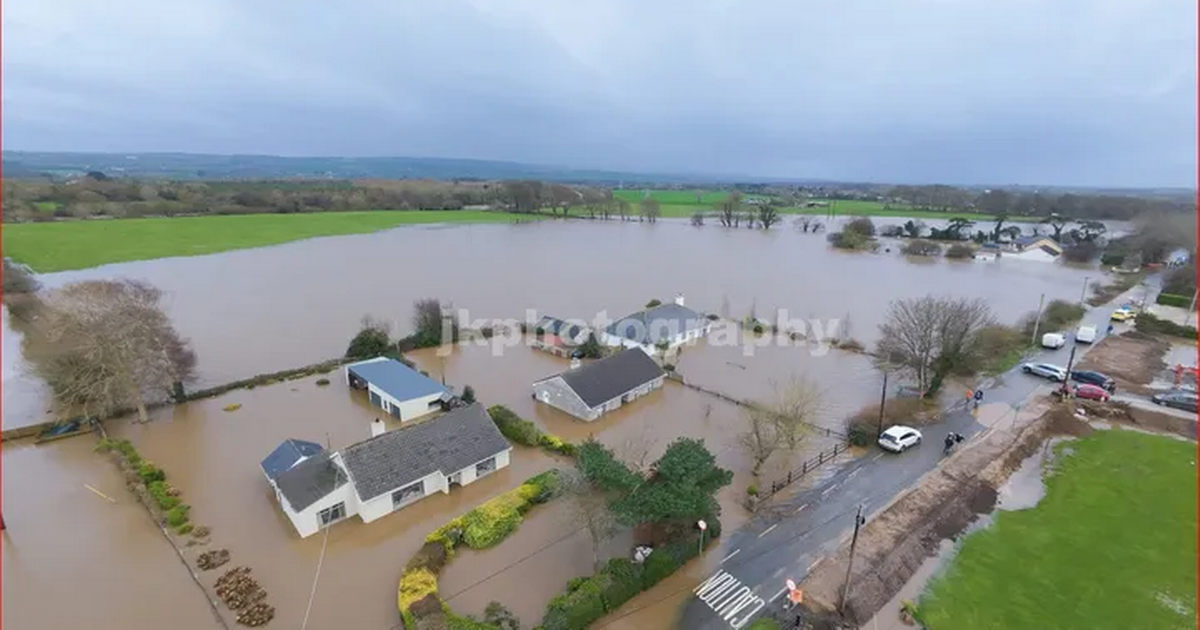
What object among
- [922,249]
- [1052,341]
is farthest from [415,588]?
[922,249]

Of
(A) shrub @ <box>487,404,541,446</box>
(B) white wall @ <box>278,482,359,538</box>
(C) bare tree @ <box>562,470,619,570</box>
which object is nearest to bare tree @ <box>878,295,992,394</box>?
(A) shrub @ <box>487,404,541,446</box>

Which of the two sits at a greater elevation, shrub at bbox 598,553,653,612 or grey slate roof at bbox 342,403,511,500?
grey slate roof at bbox 342,403,511,500

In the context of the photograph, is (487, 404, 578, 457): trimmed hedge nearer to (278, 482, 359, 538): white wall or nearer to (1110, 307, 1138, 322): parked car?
(278, 482, 359, 538): white wall

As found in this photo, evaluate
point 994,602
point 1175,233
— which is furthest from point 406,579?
point 1175,233

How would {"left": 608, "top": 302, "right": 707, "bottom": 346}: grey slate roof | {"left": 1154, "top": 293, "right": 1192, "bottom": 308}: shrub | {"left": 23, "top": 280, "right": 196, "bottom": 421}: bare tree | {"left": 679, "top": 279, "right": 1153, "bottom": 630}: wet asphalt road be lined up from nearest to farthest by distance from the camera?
1. {"left": 679, "top": 279, "right": 1153, "bottom": 630}: wet asphalt road
2. {"left": 23, "top": 280, "right": 196, "bottom": 421}: bare tree
3. {"left": 608, "top": 302, "right": 707, "bottom": 346}: grey slate roof
4. {"left": 1154, "top": 293, "right": 1192, "bottom": 308}: shrub

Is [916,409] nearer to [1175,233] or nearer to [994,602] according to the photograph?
[994,602]

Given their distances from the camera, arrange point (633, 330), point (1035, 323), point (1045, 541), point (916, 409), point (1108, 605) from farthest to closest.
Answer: point (1035, 323), point (633, 330), point (916, 409), point (1045, 541), point (1108, 605)

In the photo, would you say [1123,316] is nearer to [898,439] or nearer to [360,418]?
[898,439]
